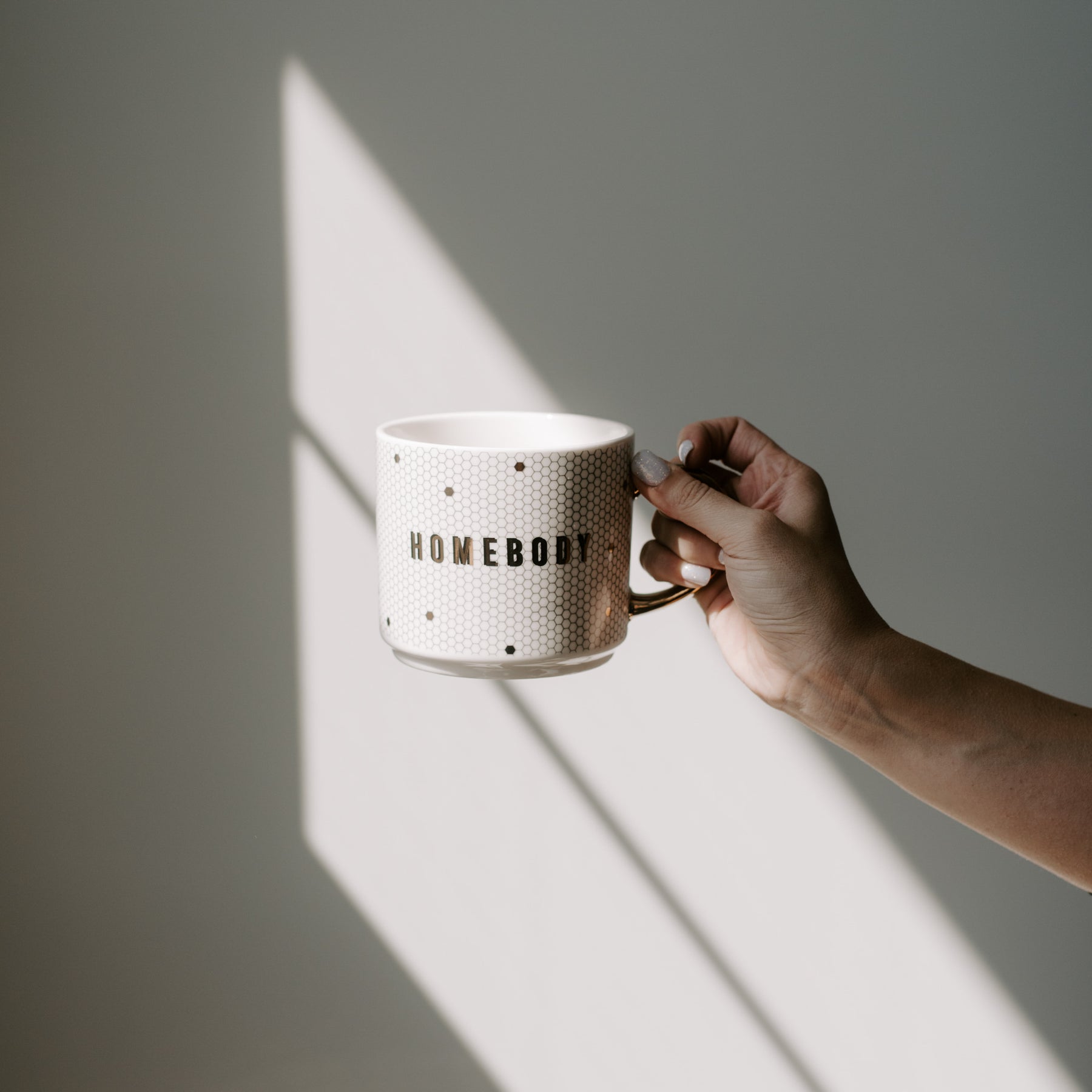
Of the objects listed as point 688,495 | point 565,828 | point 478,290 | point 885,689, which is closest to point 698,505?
point 688,495

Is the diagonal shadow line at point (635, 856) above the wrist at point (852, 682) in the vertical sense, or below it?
below

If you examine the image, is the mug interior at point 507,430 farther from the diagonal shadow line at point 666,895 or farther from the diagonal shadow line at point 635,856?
the diagonal shadow line at point 666,895

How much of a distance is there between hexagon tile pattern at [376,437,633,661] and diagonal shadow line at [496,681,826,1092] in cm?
57

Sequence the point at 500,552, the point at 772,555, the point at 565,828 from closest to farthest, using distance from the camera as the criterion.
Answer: the point at 500,552
the point at 772,555
the point at 565,828

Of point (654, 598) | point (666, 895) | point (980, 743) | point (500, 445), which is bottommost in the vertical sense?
point (666, 895)

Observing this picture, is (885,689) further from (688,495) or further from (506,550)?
(506,550)

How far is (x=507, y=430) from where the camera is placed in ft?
3.03

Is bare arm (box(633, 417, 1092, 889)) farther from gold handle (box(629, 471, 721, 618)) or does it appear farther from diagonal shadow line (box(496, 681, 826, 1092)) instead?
diagonal shadow line (box(496, 681, 826, 1092))

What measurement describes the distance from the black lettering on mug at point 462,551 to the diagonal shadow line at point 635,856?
21.4 inches

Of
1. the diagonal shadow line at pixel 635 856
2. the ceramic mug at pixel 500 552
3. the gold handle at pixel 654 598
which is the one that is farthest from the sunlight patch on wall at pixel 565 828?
the ceramic mug at pixel 500 552

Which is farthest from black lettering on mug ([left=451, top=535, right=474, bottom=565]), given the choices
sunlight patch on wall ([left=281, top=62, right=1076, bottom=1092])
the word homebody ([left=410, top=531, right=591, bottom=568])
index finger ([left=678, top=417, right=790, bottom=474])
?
sunlight patch on wall ([left=281, top=62, right=1076, bottom=1092])

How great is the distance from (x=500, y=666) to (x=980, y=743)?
1.42 feet

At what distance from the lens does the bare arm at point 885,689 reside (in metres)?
0.86

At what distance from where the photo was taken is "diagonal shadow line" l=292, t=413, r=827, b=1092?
4.17ft
